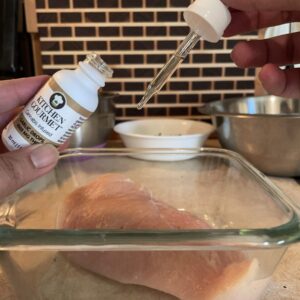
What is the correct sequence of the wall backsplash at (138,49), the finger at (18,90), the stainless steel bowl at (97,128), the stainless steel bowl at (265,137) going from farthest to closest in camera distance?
1. the wall backsplash at (138,49)
2. the stainless steel bowl at (97,128)
3. the stainless steel bowl at (265,137)
4. the finger at (18,90)

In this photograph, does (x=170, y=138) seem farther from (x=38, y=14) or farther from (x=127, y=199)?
(x=38, y=14)

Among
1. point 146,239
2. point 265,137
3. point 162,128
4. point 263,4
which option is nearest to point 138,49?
point 162,128

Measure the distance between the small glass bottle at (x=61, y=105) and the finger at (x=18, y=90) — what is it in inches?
3.5

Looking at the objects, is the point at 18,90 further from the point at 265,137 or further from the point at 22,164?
the point at 265,137

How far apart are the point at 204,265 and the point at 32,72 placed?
0.75 m

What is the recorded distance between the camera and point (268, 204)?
434 mm

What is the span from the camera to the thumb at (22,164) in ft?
1.21

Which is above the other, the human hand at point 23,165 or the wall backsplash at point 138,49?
the wall backsplash at point 138,49

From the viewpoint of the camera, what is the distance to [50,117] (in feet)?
1.23

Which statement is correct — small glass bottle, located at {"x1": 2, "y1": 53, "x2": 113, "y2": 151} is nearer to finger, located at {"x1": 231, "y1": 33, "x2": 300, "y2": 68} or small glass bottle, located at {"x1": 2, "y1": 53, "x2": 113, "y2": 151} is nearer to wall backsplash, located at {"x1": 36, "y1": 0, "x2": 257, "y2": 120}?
finger, located at {"x1": 231, "y1": 33, "x2": 300, "y2": 68}

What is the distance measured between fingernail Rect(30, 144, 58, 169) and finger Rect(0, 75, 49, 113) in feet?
0.37

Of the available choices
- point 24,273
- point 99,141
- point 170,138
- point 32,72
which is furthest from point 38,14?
point 24,273

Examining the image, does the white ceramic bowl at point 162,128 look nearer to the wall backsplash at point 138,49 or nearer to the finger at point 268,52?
the wall backsplash at point 138,49

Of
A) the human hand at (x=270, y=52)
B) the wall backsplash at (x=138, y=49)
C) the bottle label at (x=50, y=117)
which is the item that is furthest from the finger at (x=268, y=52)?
the wall backsplash at (x=138, y=49)
